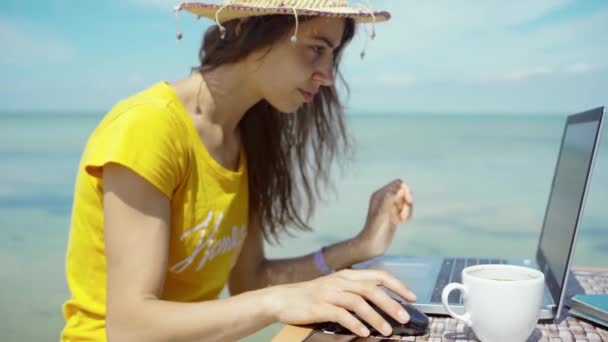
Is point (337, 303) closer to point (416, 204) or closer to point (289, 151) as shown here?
point (289, 151)

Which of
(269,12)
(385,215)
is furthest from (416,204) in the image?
(269,12)

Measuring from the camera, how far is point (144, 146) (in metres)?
0.98

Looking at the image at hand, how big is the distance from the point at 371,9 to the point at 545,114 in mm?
15036

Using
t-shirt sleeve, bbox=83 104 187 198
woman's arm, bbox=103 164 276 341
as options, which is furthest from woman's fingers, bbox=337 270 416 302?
t-shirt sleeve, bbox=83 104 187 198

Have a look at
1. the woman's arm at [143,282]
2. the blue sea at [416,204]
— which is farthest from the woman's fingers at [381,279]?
the blue sea at [416,204]

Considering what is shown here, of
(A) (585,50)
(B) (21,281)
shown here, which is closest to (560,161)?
(B) (21,281)

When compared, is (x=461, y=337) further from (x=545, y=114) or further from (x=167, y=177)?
(x=545, y=114)

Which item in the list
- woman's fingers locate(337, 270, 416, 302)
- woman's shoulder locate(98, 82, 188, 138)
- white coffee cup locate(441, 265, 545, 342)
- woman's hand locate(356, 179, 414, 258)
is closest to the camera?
white coffee cup locate(441, 265, 545, 342)

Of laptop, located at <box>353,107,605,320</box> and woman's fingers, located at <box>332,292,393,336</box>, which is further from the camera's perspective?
laptop, located at <box>353,107,605,320</box>

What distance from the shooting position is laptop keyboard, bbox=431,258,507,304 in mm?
Answer: 983

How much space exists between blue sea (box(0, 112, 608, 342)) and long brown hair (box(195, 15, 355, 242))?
0.05 metres

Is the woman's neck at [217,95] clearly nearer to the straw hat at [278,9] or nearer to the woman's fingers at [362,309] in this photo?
the straw hat at [278,9]

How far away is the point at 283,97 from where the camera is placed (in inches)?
47.3

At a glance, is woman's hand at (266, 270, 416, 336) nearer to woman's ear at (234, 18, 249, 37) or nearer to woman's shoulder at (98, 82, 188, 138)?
woman's shoulder at (98, 82, 188, 138)
